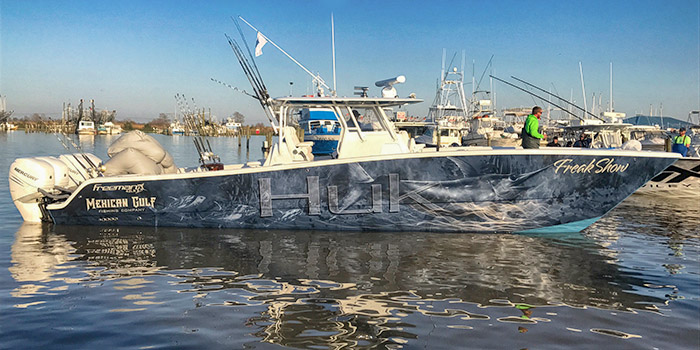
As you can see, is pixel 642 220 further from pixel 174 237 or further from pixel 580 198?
pixel 174 237

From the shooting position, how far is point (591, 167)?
9492mm

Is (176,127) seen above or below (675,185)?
above

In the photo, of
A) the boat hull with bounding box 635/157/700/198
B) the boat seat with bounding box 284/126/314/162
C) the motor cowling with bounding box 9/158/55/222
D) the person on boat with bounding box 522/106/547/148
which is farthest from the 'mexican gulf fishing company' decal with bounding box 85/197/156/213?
the boat hull with bounding box 635/157/700/198

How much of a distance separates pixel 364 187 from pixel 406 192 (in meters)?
0.77

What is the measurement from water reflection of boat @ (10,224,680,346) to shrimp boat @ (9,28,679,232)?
0.32m

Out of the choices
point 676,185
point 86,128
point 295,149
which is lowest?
point 676,185

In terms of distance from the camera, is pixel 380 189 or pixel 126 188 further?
pixel 126 188

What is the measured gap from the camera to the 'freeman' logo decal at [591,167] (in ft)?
30.9

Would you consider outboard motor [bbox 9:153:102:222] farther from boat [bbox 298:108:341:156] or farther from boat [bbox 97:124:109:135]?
boat [bbox 97:124:109:135]

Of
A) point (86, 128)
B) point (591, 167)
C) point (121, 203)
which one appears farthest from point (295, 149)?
point (86, 128)

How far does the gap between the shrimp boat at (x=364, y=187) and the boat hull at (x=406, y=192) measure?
0.02 meters

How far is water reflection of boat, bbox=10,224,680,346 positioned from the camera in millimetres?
5785

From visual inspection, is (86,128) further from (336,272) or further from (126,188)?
(336,272)

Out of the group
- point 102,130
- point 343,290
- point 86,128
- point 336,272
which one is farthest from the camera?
point 102,130
